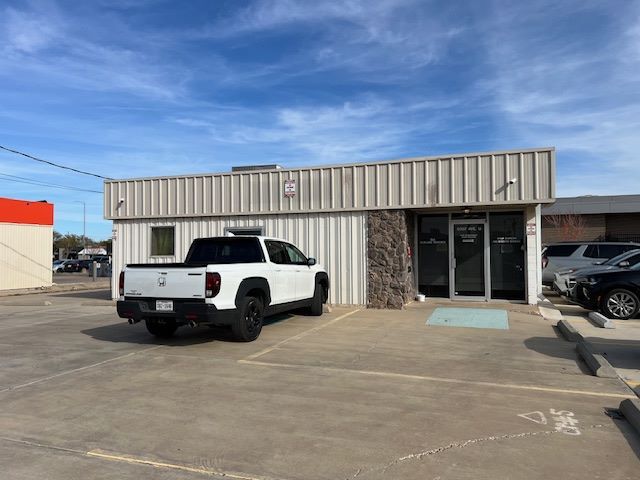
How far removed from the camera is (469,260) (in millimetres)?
14359

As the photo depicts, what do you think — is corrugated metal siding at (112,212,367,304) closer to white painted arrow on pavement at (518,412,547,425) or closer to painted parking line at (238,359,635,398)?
painted parking line at (238,359,635,398)

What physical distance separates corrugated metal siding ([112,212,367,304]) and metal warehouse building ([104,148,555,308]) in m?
0.03

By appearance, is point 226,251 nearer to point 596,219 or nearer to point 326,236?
point 326,236

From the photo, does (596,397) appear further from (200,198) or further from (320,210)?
(200,198)

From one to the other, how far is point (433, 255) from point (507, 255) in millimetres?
2098

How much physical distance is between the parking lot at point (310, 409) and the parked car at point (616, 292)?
3684 mm

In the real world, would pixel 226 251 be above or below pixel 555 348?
above

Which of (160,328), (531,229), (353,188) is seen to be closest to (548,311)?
(531,229)

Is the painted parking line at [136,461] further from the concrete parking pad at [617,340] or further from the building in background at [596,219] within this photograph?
the building in background at [596,219]

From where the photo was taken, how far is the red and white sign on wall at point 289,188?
1480 cm

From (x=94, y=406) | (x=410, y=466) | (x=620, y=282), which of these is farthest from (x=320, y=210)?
(x=410, y=466)

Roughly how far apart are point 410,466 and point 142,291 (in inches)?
234

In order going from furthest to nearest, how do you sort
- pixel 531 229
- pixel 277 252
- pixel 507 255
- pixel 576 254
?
pixel 576 254 < pixel 507 255 < pixel 531 229 < pixel 277 252

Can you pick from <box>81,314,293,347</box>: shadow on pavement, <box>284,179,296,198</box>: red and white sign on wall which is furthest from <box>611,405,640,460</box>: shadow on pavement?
<box>284,179,296,198</box>: red and white sign on wall
